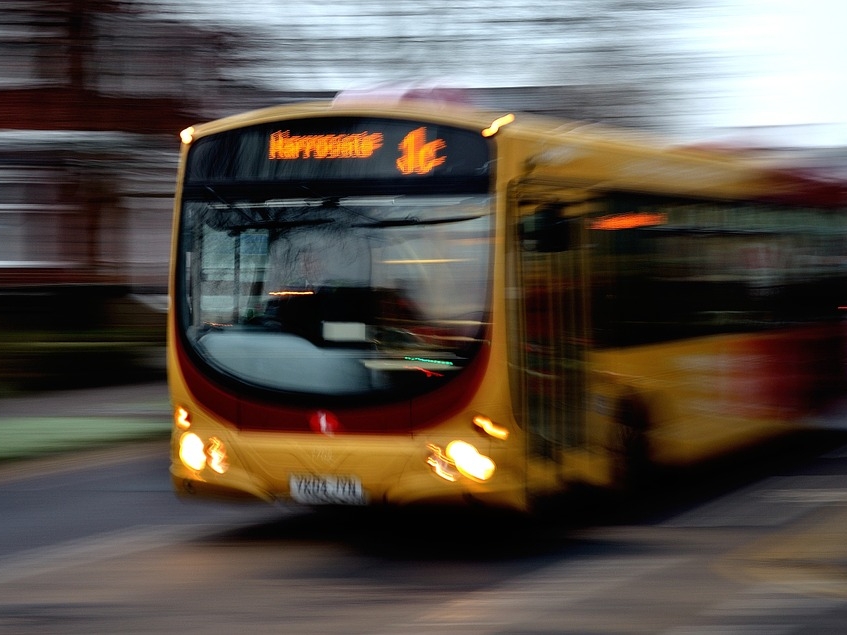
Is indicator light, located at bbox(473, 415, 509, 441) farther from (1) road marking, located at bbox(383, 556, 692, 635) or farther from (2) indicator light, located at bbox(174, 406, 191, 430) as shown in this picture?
(2) indicator light, located at bbox(174, 406, 191, 430)

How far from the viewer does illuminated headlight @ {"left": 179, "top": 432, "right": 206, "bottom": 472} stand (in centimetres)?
834

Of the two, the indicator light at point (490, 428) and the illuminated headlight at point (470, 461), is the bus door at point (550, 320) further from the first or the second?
the illuminated headlight at point (470, 461)

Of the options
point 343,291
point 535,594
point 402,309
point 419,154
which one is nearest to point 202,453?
point 343,291

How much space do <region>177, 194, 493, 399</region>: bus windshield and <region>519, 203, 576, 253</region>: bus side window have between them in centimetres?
30

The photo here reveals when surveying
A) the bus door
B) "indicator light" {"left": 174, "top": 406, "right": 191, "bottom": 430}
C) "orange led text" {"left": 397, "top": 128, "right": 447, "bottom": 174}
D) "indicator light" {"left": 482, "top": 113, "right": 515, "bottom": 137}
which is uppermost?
"indicator light" {"left": 482, "top": 113, "right": 515, "bottom": 137}

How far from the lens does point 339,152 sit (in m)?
8.11

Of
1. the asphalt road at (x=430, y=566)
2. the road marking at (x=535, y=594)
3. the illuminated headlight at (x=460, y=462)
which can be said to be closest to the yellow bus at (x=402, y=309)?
the illuminated headlight at (x=460, y=462)

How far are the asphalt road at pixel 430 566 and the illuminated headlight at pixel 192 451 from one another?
1.64 ft

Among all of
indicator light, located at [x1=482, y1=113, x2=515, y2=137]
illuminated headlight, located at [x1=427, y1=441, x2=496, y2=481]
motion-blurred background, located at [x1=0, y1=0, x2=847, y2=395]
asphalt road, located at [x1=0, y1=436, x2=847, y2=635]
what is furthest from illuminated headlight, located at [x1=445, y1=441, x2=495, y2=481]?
motion-blurred background, located at [x1=0, y1=0, x2=847, y2=395]

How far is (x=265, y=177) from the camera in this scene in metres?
8.28

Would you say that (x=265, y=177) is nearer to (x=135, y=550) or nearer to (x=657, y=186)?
(x=135, y=550)

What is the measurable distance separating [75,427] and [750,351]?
746 centimetres

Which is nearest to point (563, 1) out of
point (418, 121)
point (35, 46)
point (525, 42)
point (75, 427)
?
point (525, 42)

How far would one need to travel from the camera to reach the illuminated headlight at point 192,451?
834 cm
